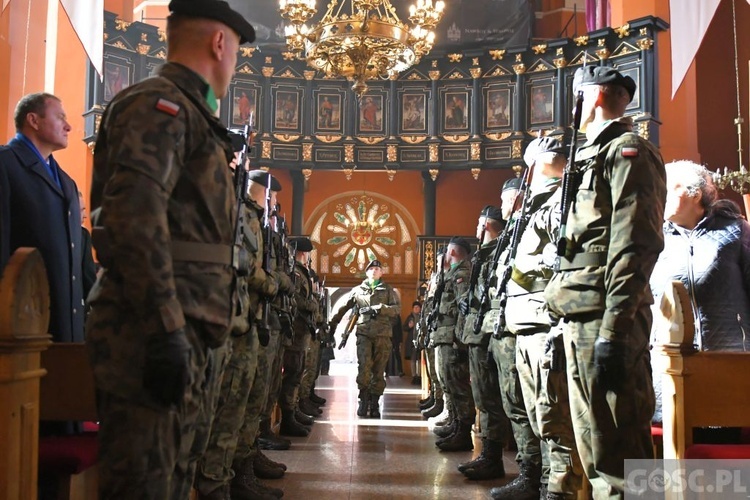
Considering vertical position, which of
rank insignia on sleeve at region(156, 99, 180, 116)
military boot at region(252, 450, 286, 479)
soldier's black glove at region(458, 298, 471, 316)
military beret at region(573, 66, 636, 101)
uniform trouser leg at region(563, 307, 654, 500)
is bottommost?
military boot at region(252, 450, 286, 479)

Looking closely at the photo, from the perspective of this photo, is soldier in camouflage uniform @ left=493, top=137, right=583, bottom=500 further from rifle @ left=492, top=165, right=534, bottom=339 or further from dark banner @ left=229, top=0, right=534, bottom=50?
dark banner @ left=229, top=0, right=534, bottom=50

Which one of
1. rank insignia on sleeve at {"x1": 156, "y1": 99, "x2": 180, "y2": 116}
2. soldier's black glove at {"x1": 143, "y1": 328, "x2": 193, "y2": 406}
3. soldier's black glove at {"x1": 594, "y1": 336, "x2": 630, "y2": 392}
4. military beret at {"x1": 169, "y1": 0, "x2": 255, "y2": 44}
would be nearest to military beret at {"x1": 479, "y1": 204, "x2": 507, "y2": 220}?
soldier's black glove at {"x1": 594, "y1": 336, "x2": 630, "y2": 392}

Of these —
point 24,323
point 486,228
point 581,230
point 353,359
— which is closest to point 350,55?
point 486,228

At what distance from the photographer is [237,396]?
384cm

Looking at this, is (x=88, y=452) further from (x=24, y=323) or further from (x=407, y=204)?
(x=407, y=204)

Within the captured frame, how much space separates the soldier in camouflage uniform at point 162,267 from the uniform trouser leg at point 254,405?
2.16 meters

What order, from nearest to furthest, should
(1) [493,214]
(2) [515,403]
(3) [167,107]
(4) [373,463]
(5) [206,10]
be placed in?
(3) [167,107]
(5) [206,10]
(2) [515,403]
(4) [373,463]
(1) [493,214]

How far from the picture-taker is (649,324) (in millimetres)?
2799

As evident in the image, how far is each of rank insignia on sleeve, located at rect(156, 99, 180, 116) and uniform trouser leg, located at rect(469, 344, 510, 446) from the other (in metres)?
3.58

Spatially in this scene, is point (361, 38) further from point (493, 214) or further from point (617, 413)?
point (617, 413)

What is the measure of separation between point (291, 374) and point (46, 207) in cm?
427

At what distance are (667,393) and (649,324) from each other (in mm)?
307

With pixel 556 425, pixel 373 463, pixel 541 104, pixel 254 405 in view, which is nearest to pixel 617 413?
pixel 556 425

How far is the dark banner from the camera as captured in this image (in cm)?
1484
